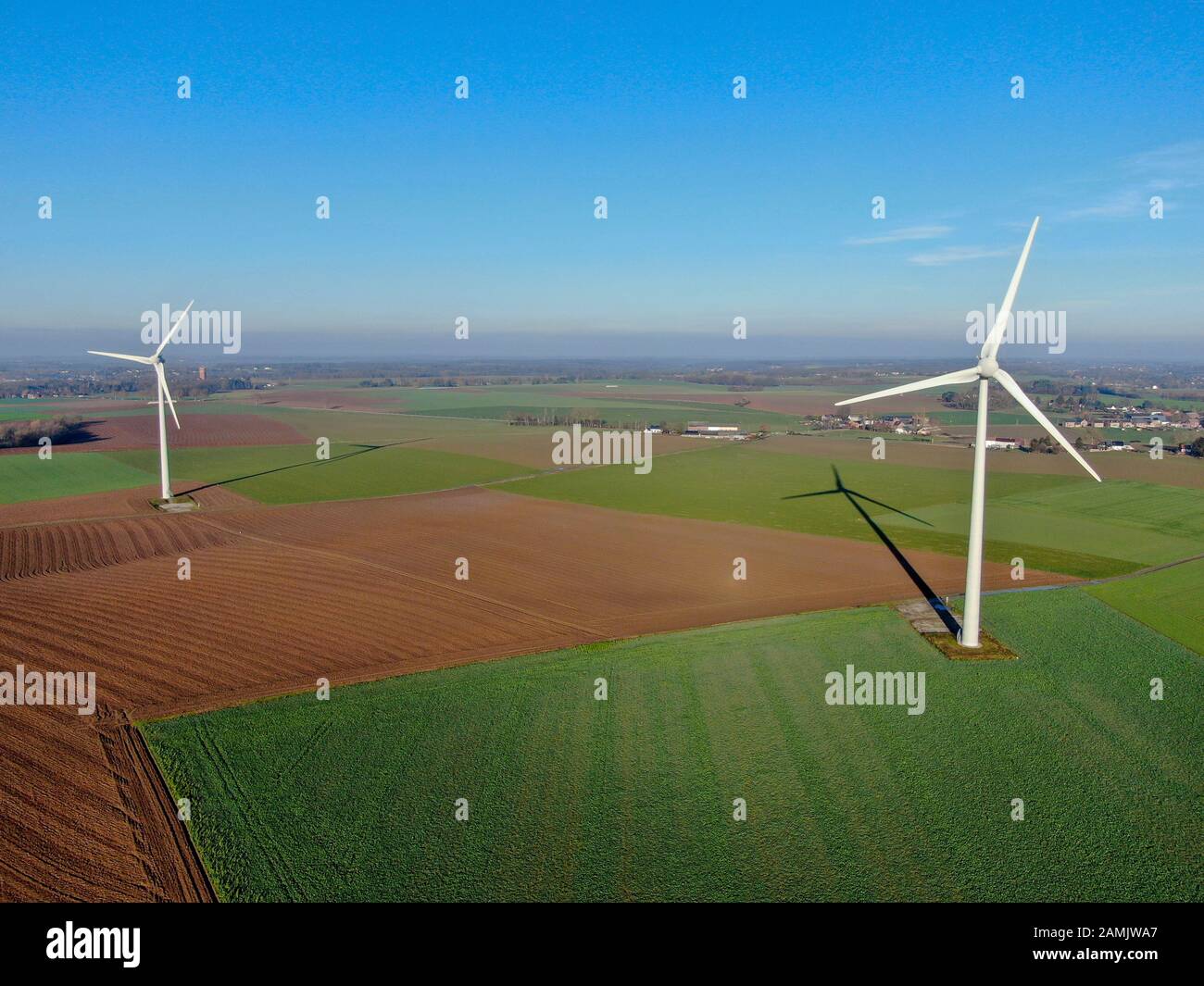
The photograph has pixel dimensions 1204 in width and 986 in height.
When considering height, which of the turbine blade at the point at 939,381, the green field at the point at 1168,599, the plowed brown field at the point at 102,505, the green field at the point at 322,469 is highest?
the turbine blade at the point at 939,381

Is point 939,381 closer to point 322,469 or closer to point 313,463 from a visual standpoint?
point 322,469

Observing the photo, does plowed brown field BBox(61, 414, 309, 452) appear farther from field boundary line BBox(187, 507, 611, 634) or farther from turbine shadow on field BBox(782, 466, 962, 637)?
turbine shadow on field BBox(782, 466, 962, 637)

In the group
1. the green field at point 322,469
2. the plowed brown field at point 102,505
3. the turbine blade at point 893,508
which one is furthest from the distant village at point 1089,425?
the plowed brown field at point 102,505

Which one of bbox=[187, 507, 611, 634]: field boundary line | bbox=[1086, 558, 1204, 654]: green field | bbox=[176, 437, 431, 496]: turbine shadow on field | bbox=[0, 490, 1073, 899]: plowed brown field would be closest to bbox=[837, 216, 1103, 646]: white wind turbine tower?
bbox=[0, 490, 1073, 899]: plowed brown field

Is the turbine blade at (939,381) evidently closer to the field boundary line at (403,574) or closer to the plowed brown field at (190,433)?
the field boundary line at (403,574)

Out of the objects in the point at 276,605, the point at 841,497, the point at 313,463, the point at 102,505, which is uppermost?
the point at 313,463

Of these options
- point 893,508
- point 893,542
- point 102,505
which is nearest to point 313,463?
point 102,505
